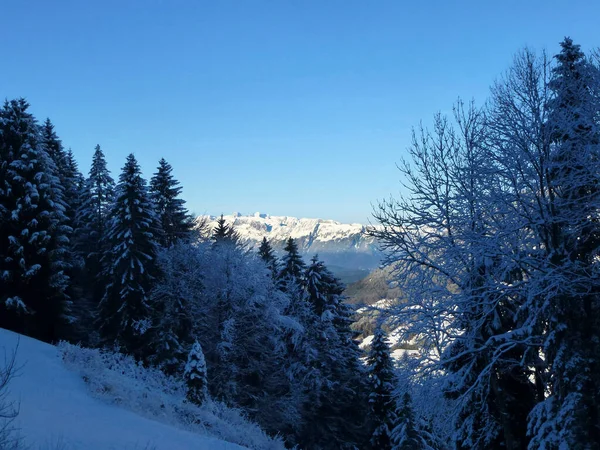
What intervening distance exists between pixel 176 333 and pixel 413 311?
2022 centimetres

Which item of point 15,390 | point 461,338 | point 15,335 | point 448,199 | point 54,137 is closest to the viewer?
point 15,390

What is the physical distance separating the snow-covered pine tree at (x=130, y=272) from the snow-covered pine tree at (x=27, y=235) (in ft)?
9.16

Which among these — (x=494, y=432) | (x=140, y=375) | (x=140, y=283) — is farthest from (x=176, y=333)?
(x=494, y=432)

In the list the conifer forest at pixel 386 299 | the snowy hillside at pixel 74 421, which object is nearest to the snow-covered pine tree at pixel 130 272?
the conifer forest at pixel 386 299

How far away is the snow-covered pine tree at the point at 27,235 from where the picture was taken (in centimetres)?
2175

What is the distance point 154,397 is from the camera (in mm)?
12867

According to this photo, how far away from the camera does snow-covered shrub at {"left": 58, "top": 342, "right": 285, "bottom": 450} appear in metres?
11.6

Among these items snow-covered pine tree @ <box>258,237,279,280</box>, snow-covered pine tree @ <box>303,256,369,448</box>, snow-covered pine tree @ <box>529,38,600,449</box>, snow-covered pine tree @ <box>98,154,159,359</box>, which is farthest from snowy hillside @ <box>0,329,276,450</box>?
snow-covered pine tree @ <box>258,237,279,280</box>

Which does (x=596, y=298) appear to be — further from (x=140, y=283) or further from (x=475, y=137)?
(x=140, y=283)

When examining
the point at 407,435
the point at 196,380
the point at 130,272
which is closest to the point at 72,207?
the point at 130,272

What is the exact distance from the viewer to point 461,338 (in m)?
10.7

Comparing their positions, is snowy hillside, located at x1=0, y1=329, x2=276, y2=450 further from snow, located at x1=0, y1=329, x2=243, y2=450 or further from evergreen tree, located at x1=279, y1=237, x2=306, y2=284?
evergreen tree, located at x1=279, y1=237, x2=306, y2=284

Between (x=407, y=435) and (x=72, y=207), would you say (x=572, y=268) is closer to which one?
(x=407, y=435)

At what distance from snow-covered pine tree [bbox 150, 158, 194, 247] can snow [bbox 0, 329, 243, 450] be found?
2238 cm
